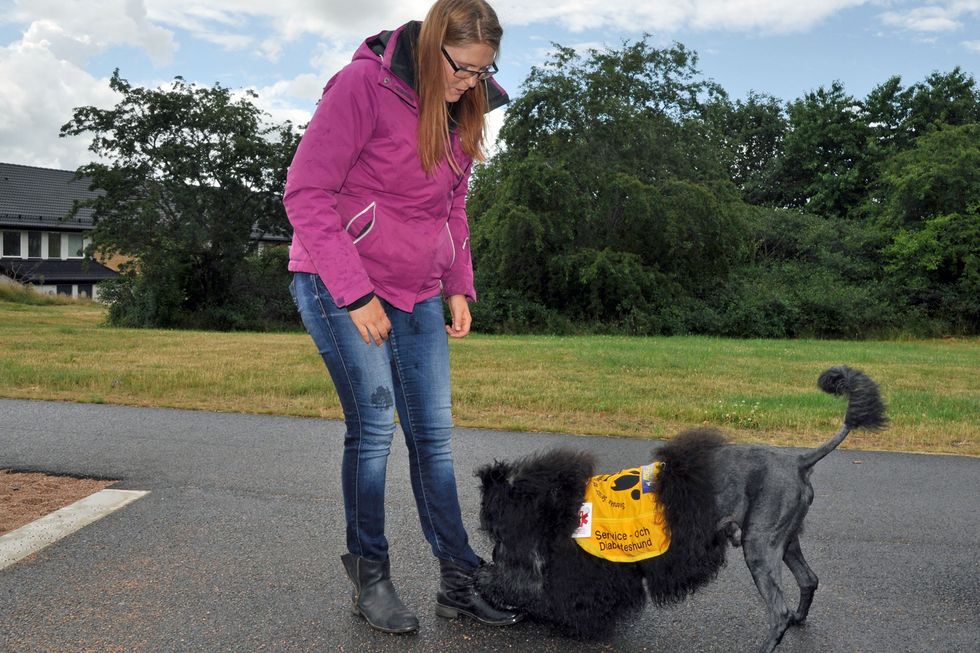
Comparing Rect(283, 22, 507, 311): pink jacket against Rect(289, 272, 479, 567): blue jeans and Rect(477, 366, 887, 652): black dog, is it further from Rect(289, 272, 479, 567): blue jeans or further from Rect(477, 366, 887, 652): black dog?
Rect(477, 366, 887, 652): black dog

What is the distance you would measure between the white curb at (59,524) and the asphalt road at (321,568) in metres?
0.08

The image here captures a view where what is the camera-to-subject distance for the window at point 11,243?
41.5 m

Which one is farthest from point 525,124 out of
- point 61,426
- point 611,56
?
point 61,426

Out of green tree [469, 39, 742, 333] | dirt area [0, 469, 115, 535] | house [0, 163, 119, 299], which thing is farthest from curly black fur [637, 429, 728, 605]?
house [0, 163, 119, 299]

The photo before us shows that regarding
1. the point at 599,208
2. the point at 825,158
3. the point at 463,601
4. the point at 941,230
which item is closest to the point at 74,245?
the point at 599,208

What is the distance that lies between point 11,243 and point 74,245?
123 inches

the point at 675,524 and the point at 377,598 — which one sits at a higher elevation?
the point at 675,524

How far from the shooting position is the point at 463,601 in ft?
10.8

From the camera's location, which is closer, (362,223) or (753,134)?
(362,223)

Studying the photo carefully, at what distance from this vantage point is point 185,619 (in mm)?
3201

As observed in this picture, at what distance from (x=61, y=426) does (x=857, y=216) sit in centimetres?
3071

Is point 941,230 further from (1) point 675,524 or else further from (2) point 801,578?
(1) point 675,524

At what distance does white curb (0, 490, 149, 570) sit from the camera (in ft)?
12.6

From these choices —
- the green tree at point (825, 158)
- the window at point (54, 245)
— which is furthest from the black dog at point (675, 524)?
the window at point (54, 245)
